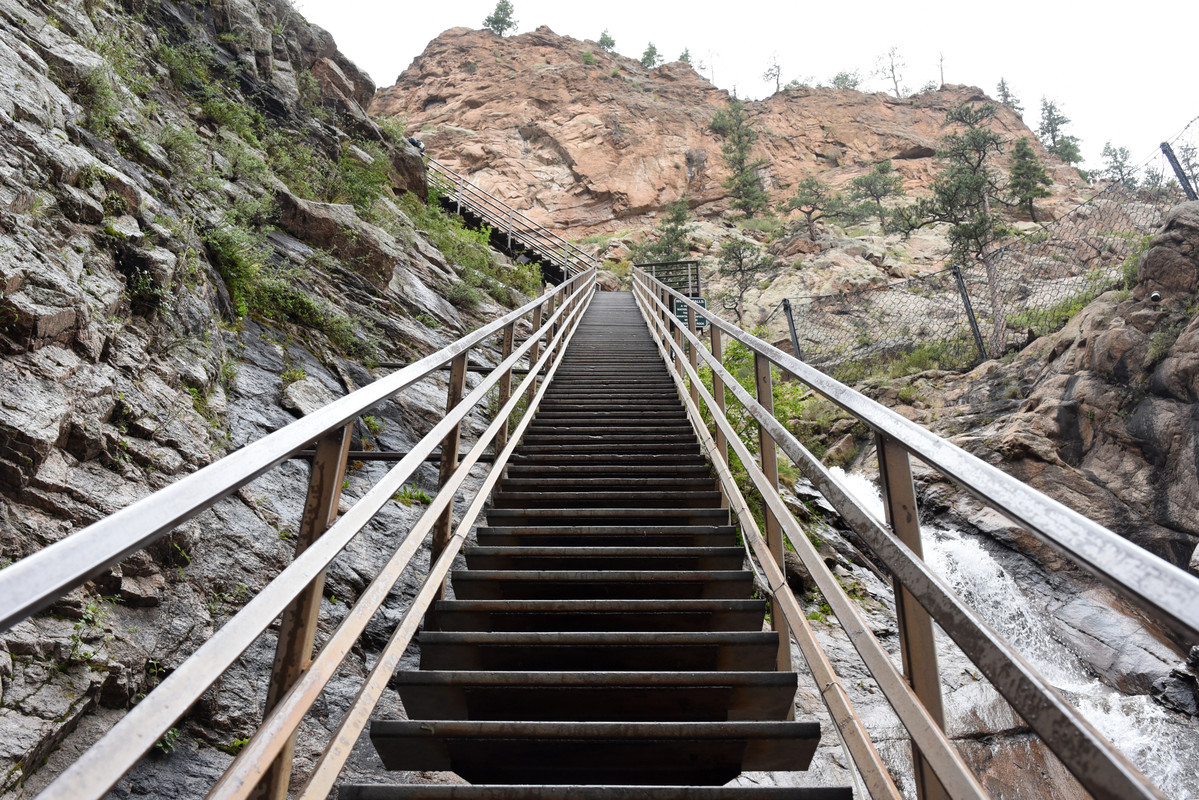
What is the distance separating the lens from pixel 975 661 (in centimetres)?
104

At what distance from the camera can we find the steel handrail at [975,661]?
77cm

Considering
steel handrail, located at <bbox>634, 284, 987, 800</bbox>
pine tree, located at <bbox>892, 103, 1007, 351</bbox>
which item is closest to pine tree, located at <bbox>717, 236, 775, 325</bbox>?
pine tree, located at <bbox>892, 103, 1007, 351</bbox>

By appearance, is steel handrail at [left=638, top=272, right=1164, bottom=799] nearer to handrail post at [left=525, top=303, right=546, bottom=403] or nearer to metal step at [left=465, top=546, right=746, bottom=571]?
metal step at [left=465, top=546, right=746, bottom=571]

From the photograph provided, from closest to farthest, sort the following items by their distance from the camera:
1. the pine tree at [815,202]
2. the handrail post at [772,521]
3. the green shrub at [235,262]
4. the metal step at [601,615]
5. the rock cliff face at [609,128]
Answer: the handrail post at [772,521], the metal step at [601,615], the green shrub at [235,262], the pine tree at [815,202], the rock cliff face at [609,128]

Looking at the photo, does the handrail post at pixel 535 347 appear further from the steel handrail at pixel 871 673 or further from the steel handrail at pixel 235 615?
the steel handrail at pixel 235 615

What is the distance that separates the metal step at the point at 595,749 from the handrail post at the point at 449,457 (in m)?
0.79

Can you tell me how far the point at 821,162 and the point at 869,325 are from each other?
104ft

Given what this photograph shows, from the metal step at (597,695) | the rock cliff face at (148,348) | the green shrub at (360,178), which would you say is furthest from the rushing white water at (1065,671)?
the green shrub at (360,178)

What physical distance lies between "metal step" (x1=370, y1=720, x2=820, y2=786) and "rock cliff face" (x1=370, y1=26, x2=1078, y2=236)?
37833 mm

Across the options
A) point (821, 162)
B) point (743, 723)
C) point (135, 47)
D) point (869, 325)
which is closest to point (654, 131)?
point (821, 162)

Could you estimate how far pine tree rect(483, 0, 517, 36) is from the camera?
5381cm

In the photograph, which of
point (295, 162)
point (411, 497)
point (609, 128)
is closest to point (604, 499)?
point (411, 497)

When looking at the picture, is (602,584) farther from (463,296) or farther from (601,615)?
(463,296)

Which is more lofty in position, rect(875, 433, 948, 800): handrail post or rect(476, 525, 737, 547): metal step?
rect(875, 433, 948, 800): handrail post
